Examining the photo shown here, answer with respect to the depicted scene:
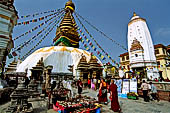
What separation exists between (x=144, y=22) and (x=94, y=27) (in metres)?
9.81

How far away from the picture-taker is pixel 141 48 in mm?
17156

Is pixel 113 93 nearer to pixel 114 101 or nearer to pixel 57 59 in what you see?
pixel 114 101

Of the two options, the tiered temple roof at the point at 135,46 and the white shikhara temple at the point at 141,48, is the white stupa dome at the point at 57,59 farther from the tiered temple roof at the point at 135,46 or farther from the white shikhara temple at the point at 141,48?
the white shikhara temple at the point at 141,48

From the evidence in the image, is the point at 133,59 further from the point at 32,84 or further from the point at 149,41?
the point at 32,84

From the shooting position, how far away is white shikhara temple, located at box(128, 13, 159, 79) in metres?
16.9

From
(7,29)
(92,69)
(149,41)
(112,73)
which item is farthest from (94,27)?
(7,29)

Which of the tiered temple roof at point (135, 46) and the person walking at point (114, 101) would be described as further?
the tiered temple roof at point (135, 46)

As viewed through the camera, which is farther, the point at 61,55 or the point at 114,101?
the point at 61,55

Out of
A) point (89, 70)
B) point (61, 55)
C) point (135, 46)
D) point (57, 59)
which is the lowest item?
point (89, 70)

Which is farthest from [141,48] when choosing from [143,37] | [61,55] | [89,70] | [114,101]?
[114,101]

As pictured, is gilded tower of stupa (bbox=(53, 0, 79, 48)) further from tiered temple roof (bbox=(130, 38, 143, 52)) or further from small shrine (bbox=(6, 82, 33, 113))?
small shrine (bbox=(6, 82, 33, 113))

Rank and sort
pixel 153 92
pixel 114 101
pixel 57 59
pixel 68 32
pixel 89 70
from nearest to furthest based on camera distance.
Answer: pixel 114 101 → pixel 153 92 → pixel 89 70 → pixel 57 59 → pixel 68 32

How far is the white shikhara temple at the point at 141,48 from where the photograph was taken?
55.3ft

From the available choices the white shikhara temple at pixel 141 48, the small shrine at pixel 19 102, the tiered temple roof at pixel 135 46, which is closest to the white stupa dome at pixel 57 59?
the tiered temple roof at pixel 135 46
